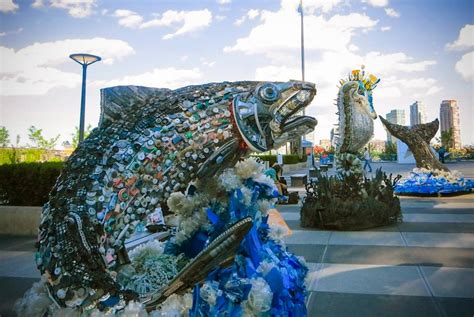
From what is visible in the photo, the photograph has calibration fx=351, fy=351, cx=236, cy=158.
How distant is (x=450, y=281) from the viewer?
352 centimetres

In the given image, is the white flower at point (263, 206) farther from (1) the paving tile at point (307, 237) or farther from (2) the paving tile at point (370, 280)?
(1) the paving tile at point (307, 237)

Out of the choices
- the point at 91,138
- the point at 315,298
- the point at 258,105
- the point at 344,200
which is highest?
the point at 258,105

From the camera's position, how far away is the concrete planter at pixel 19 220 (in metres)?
6.43

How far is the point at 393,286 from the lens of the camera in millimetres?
3426

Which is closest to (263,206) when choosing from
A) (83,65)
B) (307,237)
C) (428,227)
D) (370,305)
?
(370,305)

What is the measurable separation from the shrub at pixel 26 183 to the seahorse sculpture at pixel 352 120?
5897mm

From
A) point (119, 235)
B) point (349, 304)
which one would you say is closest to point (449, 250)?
point (349, 304)

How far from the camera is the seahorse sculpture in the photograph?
775 centimetres

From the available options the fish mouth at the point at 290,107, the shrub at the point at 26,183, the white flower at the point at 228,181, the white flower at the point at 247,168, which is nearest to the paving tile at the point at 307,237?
the white flower at the point at 247,168

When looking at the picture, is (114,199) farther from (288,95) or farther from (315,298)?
(315,298)

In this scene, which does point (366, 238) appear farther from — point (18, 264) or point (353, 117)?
point (18, 264)

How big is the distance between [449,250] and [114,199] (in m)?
4.62

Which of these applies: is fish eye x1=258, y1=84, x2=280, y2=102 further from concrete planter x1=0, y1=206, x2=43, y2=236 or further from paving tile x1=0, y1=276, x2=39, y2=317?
concrete planter x1=0, y1=206, x2=43, y2=236

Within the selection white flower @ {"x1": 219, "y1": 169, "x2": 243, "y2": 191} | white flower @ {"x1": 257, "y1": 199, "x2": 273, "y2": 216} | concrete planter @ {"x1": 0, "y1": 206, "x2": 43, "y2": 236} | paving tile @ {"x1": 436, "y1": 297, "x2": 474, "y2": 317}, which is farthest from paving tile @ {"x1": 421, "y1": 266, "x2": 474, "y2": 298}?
concrete planter @ {"x1": 0, "y1": 206, "x2": 43, "y2": 236}
